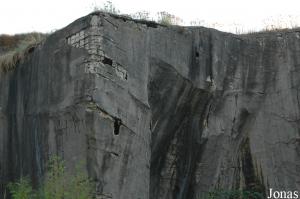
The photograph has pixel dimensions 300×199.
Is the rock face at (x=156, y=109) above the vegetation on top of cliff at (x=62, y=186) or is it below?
above

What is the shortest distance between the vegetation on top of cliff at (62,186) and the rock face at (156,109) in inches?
11.3

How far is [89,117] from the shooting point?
10797 millimetres

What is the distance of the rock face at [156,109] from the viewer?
11.1 meters

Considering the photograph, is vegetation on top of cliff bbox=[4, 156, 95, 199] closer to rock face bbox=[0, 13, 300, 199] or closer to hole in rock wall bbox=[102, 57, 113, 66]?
rock face bbox=[0, 13, 300, 199]

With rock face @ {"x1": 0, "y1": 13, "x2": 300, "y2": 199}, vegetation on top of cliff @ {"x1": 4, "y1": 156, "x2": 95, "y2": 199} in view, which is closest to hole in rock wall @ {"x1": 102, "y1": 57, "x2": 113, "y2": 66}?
rock face @ {"x1": 0, "y1": 13, "x2": 300, "y2": 199}

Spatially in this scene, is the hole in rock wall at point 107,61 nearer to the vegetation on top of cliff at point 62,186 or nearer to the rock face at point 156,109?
the rock face at point 156,109

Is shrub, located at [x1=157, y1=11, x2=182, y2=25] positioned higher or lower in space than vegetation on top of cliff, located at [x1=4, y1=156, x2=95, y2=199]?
higher

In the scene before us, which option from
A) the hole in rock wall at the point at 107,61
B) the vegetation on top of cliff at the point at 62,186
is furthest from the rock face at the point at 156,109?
the vegetation on top of cliff at the point at 62,186

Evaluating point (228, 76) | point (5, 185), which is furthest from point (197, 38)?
point (5, 185)

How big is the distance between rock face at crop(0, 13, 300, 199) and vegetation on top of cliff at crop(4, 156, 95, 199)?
0.29 m

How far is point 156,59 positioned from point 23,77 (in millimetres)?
2669

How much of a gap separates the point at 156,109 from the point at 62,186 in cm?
296

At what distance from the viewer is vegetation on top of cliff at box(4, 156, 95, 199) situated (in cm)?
992

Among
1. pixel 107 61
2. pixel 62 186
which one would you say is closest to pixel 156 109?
pixel 107 61
